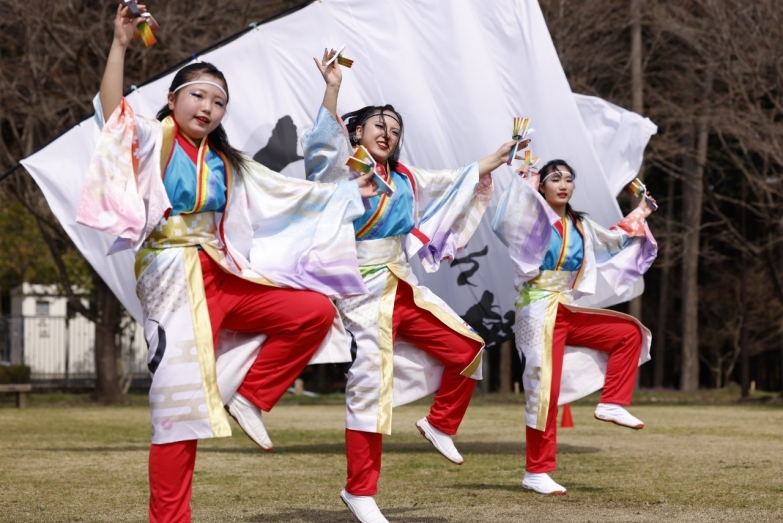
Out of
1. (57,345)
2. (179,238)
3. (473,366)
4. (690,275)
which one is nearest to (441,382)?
(473,366)

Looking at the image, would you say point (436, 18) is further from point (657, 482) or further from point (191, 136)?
point (191, 136)

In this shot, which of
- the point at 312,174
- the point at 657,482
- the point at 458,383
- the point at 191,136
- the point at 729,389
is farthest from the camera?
the point at 729,389

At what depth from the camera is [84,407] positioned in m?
16.3

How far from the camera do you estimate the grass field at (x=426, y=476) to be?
5355 mm

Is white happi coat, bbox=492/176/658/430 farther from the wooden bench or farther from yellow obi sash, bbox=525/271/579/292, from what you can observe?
the wooden bench

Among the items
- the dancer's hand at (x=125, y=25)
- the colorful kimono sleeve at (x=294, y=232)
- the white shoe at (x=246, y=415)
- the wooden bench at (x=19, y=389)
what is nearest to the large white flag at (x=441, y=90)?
the colorful kimono sleeve at (x=294, y=232)

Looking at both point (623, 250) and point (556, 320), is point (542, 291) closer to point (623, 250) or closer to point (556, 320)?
point (556, 320)

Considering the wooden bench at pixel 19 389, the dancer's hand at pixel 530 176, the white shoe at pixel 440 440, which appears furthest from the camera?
the wooden bench at pixel 19 389

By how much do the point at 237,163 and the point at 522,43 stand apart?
14.3 ft

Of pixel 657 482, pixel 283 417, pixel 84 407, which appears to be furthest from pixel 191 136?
pixel 84 407

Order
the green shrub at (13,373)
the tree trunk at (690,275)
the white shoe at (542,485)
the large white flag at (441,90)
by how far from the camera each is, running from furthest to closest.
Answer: the tree trunk at (690,275), the green shrub at (13,373), the large white flag at (441,90), the white shoe at (542,485)

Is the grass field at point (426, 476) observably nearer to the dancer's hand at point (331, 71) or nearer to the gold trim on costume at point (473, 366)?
the gold trim on costume at point (473, 366)

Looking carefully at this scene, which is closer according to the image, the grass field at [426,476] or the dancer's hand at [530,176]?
the grass field at [426,476]

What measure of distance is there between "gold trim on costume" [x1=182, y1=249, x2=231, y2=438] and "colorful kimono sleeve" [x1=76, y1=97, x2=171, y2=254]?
0.77 feet
